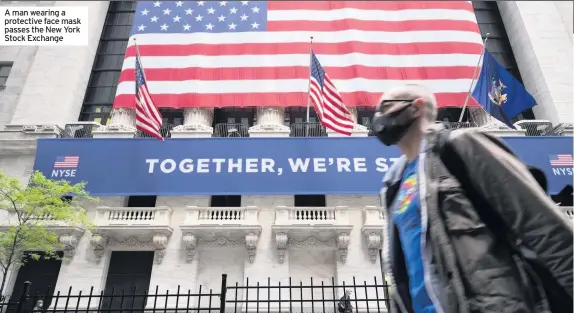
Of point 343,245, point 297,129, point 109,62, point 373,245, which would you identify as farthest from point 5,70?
point 373,245

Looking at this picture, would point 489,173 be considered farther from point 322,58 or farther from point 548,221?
point 322,58

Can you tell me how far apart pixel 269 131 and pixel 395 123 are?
53.4 feet

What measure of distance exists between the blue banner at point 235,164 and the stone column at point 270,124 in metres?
1.21

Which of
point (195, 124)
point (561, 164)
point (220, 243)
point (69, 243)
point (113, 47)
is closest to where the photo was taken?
point (69, 243)

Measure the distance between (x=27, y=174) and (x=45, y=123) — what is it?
307 centimetres

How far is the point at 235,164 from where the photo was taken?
1675 centimetres

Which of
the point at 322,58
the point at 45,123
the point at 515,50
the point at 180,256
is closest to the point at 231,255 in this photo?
the point at 180,256

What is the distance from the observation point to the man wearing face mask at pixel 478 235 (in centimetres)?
157

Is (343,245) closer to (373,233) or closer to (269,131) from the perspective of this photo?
(373,233)

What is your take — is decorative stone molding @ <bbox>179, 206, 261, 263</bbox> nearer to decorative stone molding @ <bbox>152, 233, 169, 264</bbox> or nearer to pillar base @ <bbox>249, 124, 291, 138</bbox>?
decorative stone molding @ <bbox>152, 233, 169, 264</bbox>

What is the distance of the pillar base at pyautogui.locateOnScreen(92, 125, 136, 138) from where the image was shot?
60.9ft

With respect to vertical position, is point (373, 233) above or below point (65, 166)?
below

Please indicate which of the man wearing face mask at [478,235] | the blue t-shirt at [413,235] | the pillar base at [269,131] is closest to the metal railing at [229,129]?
the pillar base at [269,131]

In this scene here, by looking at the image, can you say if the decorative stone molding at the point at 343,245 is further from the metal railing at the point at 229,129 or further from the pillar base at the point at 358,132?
the metal railing at the point at 229,129
